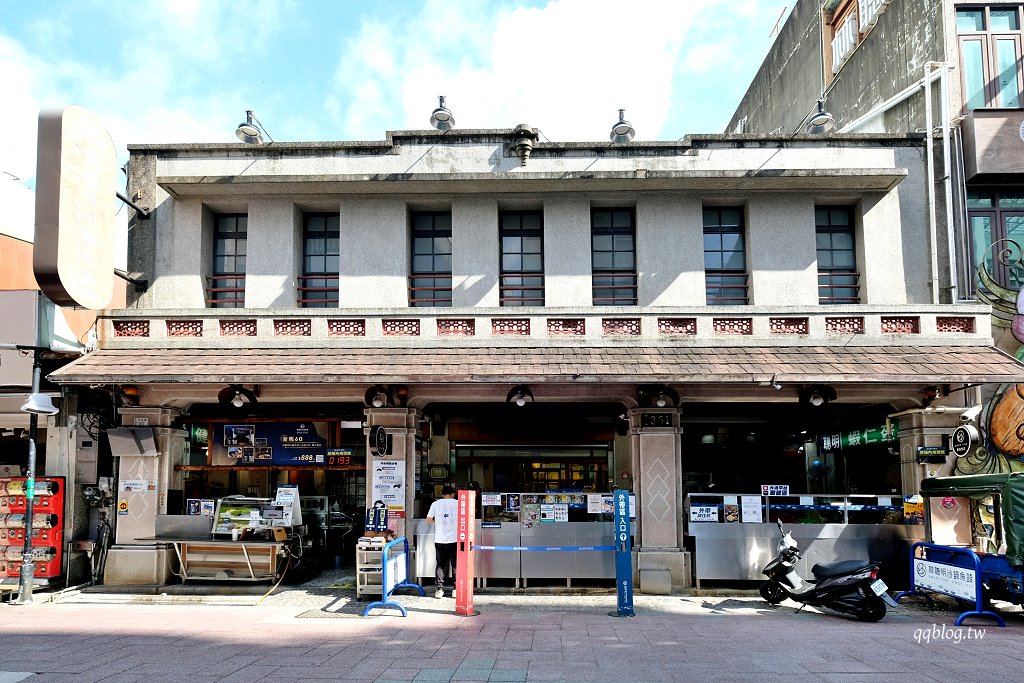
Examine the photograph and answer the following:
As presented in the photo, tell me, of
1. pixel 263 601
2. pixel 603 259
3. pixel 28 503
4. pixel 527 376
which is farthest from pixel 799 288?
pixel 28 503

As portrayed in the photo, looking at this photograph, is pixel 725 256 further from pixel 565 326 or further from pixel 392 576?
pixel 392 576

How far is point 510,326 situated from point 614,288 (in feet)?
7.61

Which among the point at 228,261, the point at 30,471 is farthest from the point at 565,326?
the point at 30,471

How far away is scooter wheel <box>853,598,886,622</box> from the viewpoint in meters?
11.1

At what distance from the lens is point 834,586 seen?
11.4m

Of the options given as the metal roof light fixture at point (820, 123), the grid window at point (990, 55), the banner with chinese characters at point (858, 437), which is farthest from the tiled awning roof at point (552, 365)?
the grid window at point (990, 55)

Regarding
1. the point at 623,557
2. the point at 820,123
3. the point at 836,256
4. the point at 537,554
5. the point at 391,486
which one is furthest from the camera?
the point at 820,123

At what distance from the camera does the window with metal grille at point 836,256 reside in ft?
50.4

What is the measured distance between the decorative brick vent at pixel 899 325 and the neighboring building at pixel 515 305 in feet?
0.18

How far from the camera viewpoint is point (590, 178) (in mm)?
14648

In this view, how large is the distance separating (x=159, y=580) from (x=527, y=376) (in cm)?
756

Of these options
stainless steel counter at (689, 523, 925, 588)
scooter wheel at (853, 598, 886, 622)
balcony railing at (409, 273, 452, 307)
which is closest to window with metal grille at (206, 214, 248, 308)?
balcony railing at (409, 273, 452, 307)

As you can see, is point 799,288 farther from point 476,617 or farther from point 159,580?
point 159,580

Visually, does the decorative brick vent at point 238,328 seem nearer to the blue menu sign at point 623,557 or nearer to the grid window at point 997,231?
the blue menu sign at point 623,557
